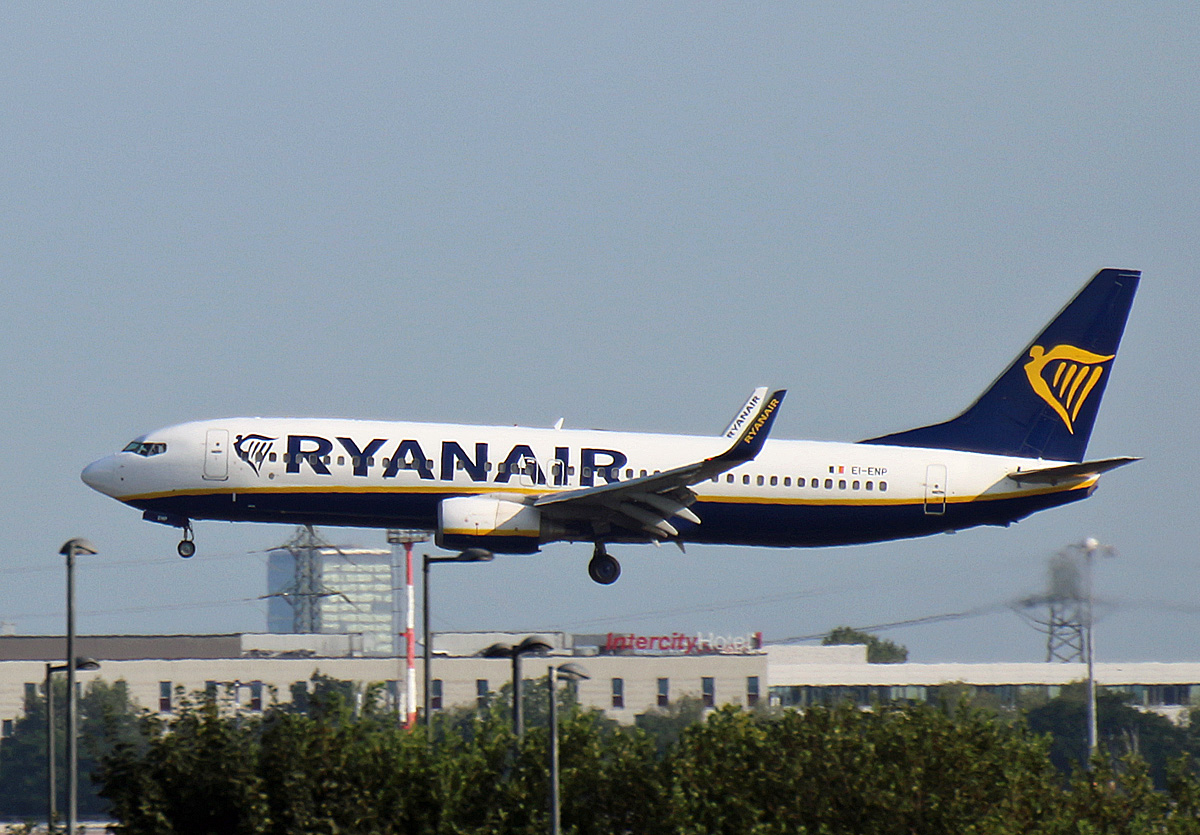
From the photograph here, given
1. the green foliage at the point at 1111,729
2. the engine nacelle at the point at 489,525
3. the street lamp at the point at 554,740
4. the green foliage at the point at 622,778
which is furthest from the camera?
the green foliage at the point at 1111,729

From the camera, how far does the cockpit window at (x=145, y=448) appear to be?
59812 millimetres

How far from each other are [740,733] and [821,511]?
14596 mm

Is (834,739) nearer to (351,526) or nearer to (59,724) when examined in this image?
(351,526)

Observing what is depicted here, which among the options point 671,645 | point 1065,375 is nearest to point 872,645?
point 671,645

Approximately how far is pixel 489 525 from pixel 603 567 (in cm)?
540

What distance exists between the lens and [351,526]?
59.2m

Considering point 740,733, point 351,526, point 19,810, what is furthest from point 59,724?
point 740,733

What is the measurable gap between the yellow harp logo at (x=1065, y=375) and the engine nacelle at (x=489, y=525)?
21132mm

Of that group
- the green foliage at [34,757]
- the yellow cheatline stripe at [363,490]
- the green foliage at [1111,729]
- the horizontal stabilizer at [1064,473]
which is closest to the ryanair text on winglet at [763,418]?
the yellow cheatline stripe at [363,490]

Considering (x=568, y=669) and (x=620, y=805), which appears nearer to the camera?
(x=568, y=669)

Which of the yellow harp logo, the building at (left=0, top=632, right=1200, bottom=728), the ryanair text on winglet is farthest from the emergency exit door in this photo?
the building at (left=0, top=632, right=1200, bottom=728)

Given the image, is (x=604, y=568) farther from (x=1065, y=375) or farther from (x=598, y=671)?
(x=598, y=671)

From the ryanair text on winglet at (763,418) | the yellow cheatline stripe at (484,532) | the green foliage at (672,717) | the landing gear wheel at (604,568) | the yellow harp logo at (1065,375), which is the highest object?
the yellow harp logo at (1065,375)

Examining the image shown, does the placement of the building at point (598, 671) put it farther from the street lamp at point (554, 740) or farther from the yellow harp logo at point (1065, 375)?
the street lamp at point (554, 740)
